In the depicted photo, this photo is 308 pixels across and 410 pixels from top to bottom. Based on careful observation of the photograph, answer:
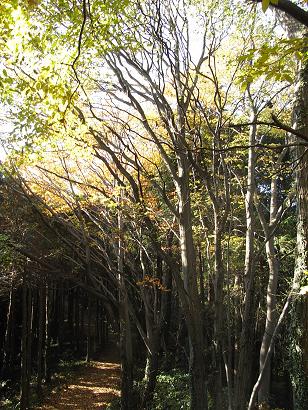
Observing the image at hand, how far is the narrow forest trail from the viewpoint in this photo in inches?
556

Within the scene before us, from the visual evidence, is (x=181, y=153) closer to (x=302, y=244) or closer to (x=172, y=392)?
(x=302, y=244)

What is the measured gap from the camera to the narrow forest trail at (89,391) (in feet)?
46.3

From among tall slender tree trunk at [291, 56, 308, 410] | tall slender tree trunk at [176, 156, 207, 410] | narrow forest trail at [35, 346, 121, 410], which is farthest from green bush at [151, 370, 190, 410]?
tall slender tree trunk at [291, 56, 308, 410]

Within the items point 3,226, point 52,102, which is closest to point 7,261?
point 3,226

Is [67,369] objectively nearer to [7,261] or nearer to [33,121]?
[7,261]

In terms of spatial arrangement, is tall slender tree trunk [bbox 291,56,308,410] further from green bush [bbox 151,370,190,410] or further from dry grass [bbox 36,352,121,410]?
dry grass [bbox 36,352,121,410]

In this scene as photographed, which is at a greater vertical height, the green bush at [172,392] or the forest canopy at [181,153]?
the forest canopy at [181,153]

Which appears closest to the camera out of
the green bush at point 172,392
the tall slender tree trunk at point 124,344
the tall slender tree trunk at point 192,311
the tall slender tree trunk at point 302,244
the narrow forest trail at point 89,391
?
the tall slender tree trunk at point 302,244

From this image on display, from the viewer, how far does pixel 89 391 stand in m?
16.1

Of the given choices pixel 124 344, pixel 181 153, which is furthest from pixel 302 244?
pixel 124 344

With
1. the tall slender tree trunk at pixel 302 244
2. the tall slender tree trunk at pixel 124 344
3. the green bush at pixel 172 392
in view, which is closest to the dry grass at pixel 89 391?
the green bush at pixel 172 392

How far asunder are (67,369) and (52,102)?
18511 mm

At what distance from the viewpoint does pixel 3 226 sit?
12.5m

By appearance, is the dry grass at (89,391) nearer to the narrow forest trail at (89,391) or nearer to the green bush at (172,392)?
the narrow forest trail at (89,391)
